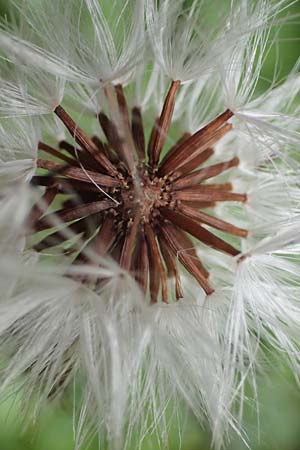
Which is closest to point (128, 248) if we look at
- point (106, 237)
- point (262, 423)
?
point (106, 237)

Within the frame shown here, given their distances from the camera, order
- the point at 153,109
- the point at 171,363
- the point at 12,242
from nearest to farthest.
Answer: the point at 12,242, the point at 171,363, the point at 153,109

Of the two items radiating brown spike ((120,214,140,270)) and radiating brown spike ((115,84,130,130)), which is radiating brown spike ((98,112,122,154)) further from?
radiating brown spike ((120,214,140,270))

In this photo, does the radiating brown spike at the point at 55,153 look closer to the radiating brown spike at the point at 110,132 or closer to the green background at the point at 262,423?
the radiating brown spike at the point at 110,132

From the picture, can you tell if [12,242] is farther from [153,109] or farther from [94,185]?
[153,109]

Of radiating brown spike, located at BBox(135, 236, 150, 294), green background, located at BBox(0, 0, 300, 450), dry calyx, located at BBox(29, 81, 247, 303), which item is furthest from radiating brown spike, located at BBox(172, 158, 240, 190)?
green background, located at BBox(0, 0, 300, 450)

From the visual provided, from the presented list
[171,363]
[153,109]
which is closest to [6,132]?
→ [153,109]

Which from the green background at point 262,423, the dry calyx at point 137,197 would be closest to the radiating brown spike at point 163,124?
the dry calyx at point 137,197

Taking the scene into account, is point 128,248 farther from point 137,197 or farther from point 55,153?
point 55,153
